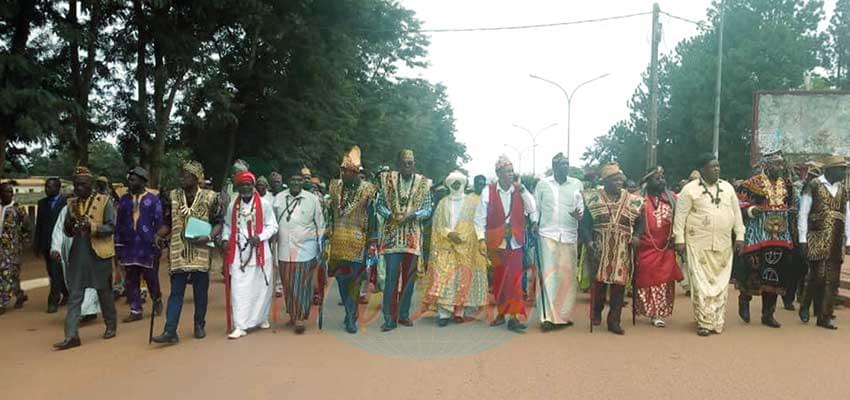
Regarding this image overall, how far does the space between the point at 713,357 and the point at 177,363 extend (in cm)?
462

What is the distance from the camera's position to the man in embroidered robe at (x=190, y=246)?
23.7 feet

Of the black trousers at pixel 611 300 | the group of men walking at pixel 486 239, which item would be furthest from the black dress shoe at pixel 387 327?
the black trousers at pixel 611 300

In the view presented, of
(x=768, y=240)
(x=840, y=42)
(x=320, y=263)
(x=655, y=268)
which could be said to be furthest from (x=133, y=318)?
(x=840, y=42)

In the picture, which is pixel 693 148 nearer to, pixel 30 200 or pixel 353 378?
pixel 30 200

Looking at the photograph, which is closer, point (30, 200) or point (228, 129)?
point (228, 129)

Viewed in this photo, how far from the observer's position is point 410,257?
7926 mm

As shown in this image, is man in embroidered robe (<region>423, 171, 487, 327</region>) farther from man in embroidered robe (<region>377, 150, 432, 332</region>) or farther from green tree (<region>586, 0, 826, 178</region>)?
green tree (<region>586, 0, 826, 178</region>)

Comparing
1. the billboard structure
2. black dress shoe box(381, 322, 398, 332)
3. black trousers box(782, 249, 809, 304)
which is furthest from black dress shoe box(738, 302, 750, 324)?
the billboard structure

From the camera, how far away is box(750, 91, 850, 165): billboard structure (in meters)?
19.8

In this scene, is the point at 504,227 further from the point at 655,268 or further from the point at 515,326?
the point at 655,268

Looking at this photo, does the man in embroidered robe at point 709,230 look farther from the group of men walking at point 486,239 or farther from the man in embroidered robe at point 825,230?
the man in embroidered robe at point 825,230

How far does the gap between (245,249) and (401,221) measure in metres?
1.64

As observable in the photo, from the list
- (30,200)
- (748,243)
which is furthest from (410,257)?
(30,200)

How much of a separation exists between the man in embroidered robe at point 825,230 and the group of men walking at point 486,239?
0.02m
